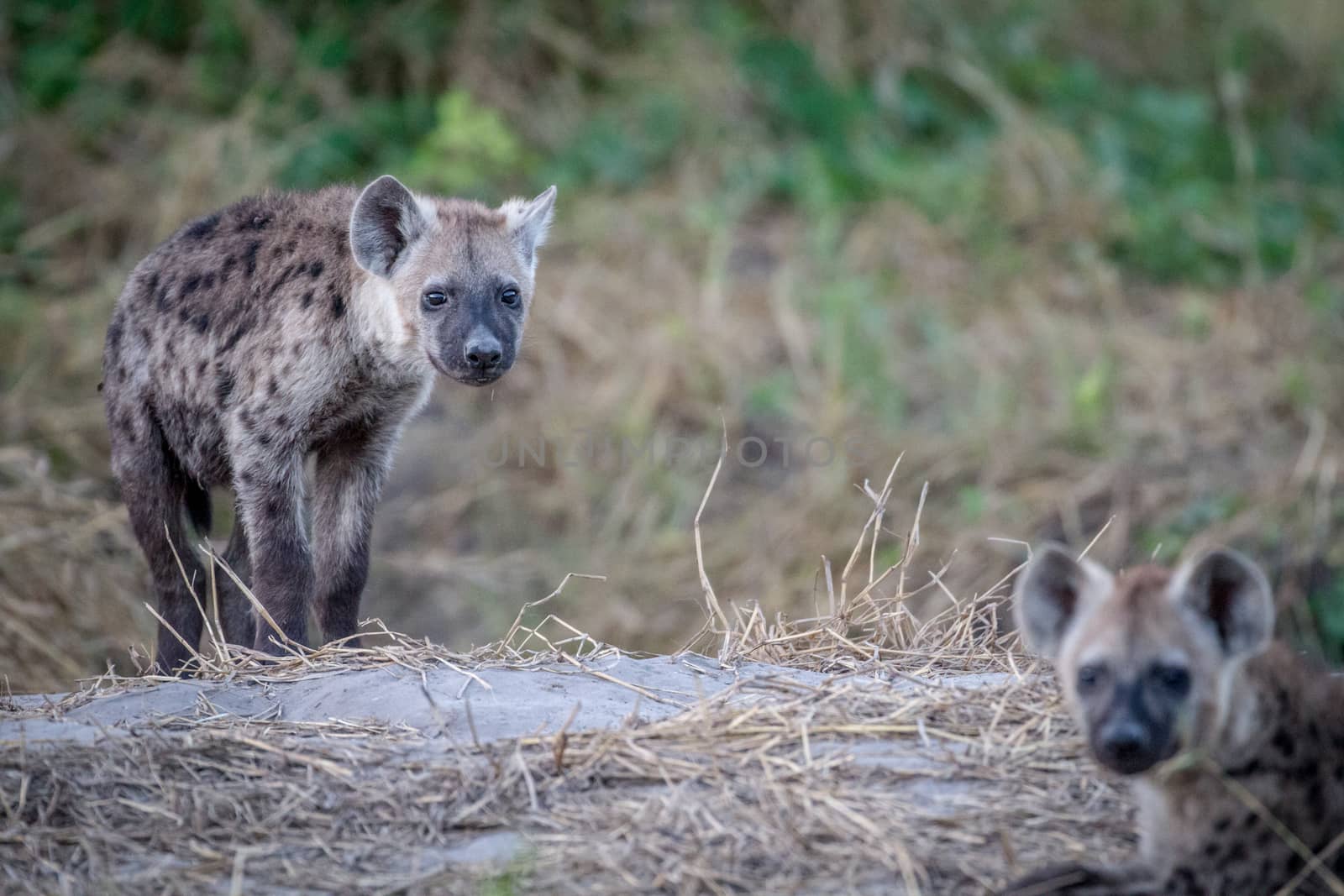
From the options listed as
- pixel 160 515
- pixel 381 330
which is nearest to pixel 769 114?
pixel 381 330

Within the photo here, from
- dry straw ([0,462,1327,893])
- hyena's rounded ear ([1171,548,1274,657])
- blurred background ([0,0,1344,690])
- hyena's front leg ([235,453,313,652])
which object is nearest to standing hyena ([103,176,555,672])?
hyena's front leg ([235,453,313,652])

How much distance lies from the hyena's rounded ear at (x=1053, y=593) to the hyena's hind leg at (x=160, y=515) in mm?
2889

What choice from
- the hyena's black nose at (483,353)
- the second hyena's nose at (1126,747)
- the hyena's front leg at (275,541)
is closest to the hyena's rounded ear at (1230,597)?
the second hyena's nose at (1126,747)

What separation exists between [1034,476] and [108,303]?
5076mm

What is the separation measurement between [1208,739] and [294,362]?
9.69 feet

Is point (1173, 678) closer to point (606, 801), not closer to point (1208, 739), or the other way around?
point (1208, 739)

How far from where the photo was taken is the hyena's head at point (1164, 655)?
302 cm

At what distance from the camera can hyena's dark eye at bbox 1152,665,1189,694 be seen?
3.07 m

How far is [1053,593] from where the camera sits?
338cm

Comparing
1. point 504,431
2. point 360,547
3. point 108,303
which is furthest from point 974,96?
point 360,547

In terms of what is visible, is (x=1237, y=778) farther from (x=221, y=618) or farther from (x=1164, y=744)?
(x=221, y=618)

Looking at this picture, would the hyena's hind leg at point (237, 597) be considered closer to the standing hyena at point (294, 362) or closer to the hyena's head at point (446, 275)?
the standing hyena at point (294, 362)

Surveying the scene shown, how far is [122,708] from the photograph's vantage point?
4066 mm

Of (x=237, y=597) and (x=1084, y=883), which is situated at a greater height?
(x=1084, y=883)
